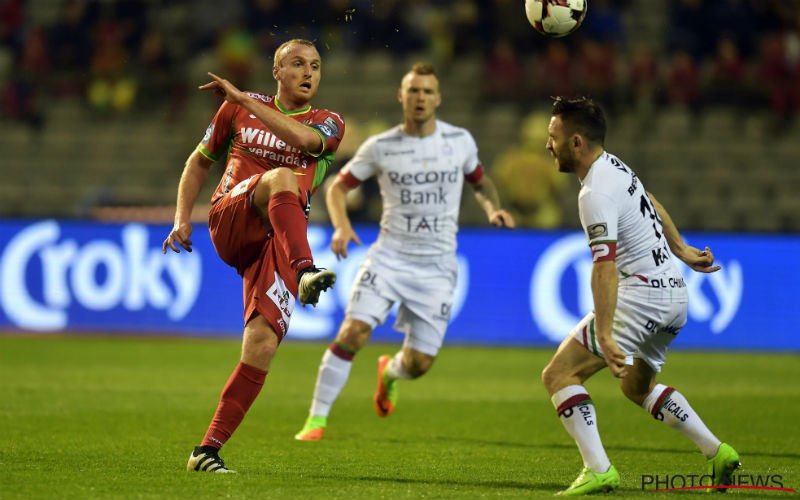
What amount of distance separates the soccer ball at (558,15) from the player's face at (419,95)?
55.7 inches

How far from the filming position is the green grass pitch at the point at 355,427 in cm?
609

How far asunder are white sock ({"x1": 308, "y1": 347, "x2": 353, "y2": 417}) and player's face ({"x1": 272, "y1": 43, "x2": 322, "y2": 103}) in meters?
2.39

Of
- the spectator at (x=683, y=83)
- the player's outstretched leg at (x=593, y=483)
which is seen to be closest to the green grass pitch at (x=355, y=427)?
the player's outstretched leg at (x=593, y=483)

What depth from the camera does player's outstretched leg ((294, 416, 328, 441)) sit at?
8.20 metres

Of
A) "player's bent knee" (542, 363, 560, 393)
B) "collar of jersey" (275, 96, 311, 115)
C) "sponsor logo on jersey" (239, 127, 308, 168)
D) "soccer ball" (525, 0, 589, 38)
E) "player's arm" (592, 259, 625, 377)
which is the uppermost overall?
"soccer ball" (525, 0, 589, 38)

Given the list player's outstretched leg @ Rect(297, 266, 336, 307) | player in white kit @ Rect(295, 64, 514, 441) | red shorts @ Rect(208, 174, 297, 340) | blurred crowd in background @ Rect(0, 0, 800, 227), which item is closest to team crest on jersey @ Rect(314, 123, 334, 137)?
red shorts @ Rect(208, 174, 297, 340)

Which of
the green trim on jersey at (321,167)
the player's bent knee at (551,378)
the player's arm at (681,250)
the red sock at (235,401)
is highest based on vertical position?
the green trim on jersey at (321,167)

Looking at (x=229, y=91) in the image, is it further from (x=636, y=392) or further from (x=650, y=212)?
(x=636, y=392)

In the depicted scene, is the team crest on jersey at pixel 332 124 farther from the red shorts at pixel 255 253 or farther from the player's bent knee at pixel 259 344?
the player's bent knee at pixel 259 344

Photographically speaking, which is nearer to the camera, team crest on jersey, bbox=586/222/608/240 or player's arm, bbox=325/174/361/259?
team crest on jersey, bbox=586/222/608/240

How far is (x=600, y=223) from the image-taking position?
5.93 meters

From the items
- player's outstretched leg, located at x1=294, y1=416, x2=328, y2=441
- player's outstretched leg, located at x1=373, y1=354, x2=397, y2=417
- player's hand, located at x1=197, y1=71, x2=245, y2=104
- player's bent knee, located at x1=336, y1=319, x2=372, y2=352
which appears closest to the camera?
player's hand, located at x1=197, y1=71, x2=245, y2=104

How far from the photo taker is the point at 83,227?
15672 mm

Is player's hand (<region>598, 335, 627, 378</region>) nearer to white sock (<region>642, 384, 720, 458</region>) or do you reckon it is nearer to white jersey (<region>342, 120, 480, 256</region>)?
white sock (<region>642, 384, 720, 458</region>)
